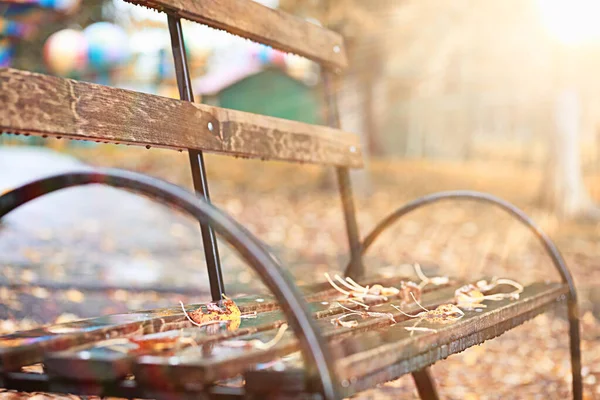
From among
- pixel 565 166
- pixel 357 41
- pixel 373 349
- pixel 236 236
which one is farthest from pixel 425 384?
pixel 565 166

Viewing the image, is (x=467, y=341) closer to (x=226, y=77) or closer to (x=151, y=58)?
(x=151, y=58)

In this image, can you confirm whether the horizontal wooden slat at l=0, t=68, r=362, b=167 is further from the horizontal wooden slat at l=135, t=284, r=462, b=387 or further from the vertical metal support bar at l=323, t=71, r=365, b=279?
the horizontal wooden slat at l=135, t=284, r=462, b=387

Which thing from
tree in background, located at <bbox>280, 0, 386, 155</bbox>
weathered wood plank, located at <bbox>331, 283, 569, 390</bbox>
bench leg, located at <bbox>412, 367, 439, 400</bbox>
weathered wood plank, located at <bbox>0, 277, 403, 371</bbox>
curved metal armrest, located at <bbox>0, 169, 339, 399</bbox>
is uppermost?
tree in background, located at <bbox>280, 0, 386, 155</bbox>

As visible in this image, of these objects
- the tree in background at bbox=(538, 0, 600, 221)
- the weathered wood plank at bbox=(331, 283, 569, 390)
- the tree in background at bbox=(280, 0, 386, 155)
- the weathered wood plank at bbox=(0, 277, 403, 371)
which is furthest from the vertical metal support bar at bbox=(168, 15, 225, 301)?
the tree in background at bbox=(538, 0, 600, 221)

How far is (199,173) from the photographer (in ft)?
7.66

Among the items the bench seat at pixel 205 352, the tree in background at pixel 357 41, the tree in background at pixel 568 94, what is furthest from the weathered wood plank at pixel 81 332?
the tree in background at pixel 568 94

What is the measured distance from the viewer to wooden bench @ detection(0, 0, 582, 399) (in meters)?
1.33

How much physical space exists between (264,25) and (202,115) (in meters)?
0.64

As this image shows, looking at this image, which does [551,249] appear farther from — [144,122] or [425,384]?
[144,122]

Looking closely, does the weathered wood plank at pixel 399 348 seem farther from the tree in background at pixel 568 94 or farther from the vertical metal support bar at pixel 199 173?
the tree in background at pixel 568 94

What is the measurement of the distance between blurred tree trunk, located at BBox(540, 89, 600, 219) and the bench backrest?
30.8 feet

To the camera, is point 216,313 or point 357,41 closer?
point 216,313

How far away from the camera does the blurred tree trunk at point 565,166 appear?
38.7 feet

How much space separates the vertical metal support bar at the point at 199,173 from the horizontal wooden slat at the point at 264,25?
0.26ft
